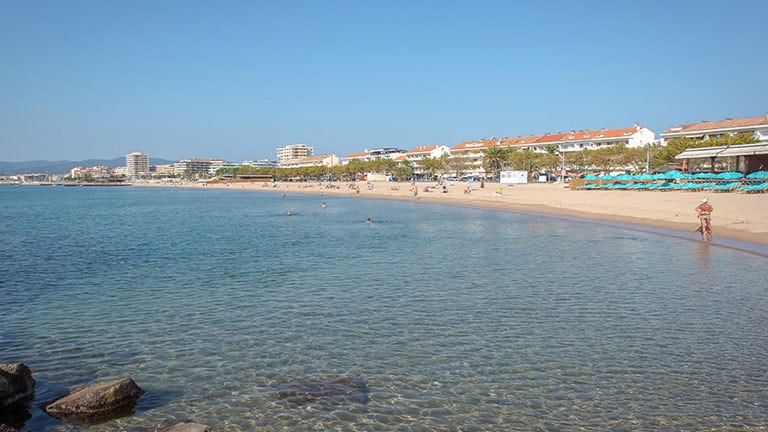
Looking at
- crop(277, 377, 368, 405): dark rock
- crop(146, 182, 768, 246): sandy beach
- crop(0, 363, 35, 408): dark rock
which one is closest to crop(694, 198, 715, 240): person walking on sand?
Answer: crop(146, 182, 768, 246): sandy beach

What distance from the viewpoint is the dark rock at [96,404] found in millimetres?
7407

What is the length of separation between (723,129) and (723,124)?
2429 mm

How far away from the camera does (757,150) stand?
A: 148ft

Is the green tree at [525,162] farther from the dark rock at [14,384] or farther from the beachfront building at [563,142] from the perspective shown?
the dark rock at [14,384]

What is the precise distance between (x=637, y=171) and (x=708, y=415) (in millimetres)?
76980

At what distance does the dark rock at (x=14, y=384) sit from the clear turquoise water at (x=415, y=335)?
0.85 feet

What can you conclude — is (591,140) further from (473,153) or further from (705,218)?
(705,218)

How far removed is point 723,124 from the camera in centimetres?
8194

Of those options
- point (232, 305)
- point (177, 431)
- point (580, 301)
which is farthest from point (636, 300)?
point (177, 431)

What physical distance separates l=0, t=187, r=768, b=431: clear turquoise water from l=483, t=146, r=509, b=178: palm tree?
252 ft

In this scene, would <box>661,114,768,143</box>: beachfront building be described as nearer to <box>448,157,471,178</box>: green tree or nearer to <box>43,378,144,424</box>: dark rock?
<box>448,157,471,178</box>: green tree


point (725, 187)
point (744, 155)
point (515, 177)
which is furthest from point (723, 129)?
point (725, 187)

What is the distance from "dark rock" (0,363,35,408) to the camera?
766cm

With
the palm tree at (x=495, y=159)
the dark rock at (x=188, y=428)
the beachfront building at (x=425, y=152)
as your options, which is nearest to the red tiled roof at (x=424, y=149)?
the beachfront building at (x=425, y=152)
